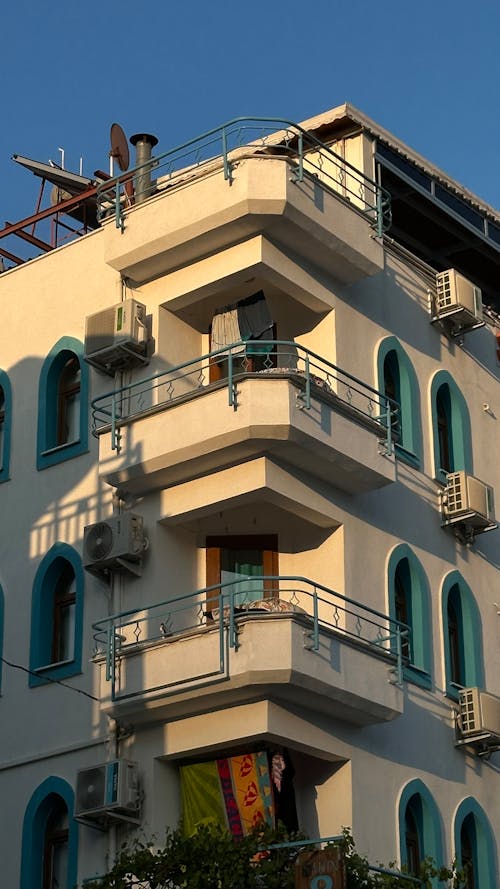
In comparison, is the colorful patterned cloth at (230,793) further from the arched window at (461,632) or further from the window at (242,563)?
the arched window at (461,632)

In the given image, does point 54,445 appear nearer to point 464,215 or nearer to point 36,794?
point 36,794

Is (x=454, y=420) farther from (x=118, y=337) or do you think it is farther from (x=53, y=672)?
(x=53, y=672)

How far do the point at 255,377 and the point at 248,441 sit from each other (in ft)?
2.81

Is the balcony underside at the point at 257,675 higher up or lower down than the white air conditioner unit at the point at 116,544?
lower down

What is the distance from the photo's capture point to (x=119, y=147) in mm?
28531

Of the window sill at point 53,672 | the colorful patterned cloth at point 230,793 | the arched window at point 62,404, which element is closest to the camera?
the colorful patterned cloth at point 230,793

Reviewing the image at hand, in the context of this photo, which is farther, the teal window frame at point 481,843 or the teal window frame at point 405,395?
the teal window frame at point 405,395

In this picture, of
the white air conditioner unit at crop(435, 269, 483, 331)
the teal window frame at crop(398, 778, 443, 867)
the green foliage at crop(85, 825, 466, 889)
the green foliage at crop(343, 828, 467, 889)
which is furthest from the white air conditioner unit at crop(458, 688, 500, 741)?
the white air conditioner unit at crop(435, 269, 483, 331)

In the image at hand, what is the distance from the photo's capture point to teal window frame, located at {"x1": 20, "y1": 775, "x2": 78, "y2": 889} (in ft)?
78.3

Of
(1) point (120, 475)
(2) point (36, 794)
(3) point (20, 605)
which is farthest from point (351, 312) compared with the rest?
(2) point (36, 794)

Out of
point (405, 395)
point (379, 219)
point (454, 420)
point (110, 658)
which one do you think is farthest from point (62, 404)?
point (454, 420)

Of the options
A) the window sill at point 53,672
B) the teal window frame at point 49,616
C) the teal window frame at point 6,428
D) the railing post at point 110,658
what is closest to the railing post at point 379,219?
the teal window frame at point 6,428

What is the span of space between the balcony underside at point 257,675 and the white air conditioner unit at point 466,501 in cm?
377

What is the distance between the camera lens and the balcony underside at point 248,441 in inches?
918
